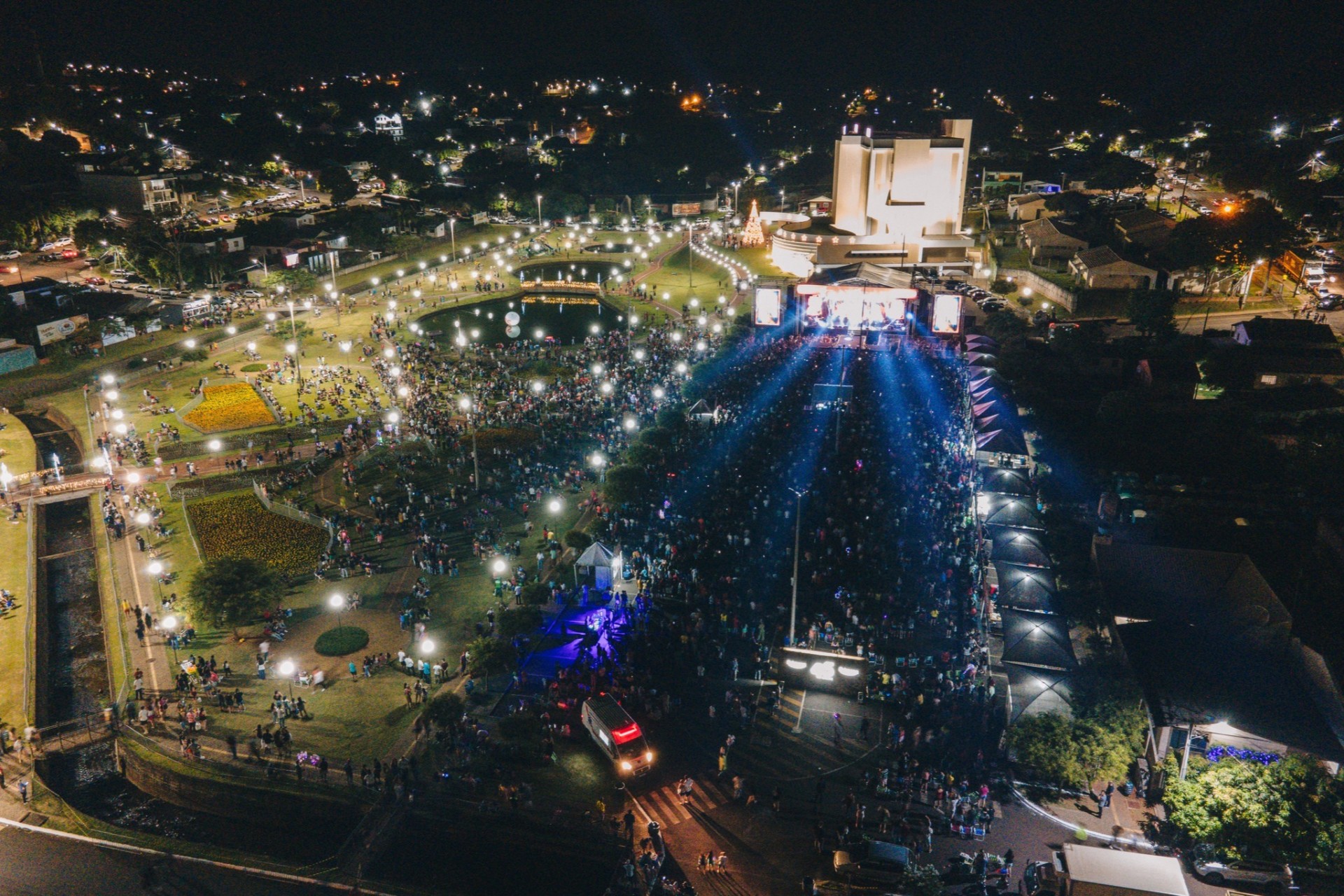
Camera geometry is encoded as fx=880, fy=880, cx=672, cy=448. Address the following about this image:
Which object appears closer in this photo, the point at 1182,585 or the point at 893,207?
the point at 1182,585

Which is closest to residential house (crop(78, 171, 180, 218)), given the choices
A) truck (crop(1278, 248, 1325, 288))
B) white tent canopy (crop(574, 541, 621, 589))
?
white tent canopy (crop(574, 541, 621, 589))

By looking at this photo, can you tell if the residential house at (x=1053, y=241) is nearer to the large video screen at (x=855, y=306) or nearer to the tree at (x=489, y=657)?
the large video screen at (x=855, y=306)

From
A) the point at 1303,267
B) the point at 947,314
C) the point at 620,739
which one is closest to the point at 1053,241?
the point at 1303,267

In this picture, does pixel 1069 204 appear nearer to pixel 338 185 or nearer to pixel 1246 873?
pixel 1246 873

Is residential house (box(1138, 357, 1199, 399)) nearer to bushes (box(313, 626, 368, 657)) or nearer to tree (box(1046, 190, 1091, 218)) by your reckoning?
tree (box(1046, 190, 1091, 218))

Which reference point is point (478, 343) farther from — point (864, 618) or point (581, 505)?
point (864, 618)
